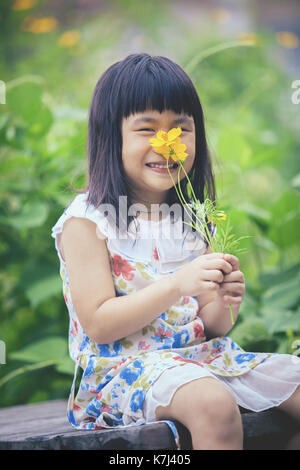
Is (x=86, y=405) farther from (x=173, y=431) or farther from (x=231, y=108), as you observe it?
(x=231, y=108)

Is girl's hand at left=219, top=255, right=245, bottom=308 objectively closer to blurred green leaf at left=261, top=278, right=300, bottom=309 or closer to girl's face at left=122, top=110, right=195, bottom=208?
girl's face at left=122, top=110, right=195, bottom=208

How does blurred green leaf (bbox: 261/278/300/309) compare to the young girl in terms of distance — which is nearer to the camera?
the young girl

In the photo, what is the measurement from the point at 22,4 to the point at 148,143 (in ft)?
6.42

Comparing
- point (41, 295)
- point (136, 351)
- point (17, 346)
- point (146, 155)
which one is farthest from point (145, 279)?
point (17, 346)

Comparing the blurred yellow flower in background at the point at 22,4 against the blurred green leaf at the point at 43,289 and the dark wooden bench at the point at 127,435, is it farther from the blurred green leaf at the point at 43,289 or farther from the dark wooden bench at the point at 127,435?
the dark wooden bench at the point at 127,435

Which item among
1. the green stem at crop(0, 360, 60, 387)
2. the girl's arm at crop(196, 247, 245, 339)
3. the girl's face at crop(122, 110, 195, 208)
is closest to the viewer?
the girl's face at crop(122, 110, 195, 208)

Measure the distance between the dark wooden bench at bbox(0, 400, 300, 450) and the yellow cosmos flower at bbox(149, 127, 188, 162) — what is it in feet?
1.58

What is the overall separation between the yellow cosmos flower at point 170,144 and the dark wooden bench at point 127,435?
0.48 metres

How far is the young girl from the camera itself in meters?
1.01

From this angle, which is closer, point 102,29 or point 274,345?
point 274,345

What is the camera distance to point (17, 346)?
1870 mm

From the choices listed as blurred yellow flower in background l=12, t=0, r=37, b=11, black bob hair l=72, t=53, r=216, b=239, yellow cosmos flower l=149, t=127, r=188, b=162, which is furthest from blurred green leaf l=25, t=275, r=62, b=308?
blurred yellow flower in background l=12, t=0, r=37, b=11

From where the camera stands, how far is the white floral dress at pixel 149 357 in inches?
40.0

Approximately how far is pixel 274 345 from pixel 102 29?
2.65 meters
